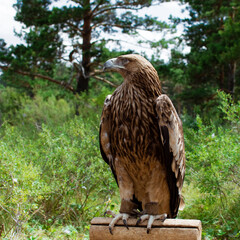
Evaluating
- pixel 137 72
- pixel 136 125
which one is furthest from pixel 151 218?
pixel 137 72

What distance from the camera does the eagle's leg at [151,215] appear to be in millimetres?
2211

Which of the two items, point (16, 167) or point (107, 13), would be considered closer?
point (16, 167)

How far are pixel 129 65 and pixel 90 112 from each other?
7724 mm

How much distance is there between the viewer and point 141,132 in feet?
7.30

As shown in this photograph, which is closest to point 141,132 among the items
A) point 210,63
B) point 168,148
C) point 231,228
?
point 168,148

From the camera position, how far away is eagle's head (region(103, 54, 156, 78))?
228cm

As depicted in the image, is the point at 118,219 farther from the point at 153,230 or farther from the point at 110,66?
the point at 110,66

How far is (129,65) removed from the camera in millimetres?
2309

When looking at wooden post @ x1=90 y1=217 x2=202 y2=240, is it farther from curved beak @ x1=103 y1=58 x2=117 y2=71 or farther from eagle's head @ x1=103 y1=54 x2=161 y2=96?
curved beak @ x1=103 y1=58 x2=117 y2=71

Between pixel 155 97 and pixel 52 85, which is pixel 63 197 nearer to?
pixel 155 97

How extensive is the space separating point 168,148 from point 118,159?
42 centimetres

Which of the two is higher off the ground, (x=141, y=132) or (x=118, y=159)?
(x=141, y=132)

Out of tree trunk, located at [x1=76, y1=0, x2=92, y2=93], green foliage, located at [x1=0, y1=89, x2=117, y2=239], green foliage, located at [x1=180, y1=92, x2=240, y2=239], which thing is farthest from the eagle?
tree trunk, located at [x1=76, y1=0, x2=92, y2=93]

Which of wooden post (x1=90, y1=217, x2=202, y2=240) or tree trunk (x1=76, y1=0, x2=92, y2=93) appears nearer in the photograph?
wooden post (x1=90, y1=217, x2=202, y2=240)
